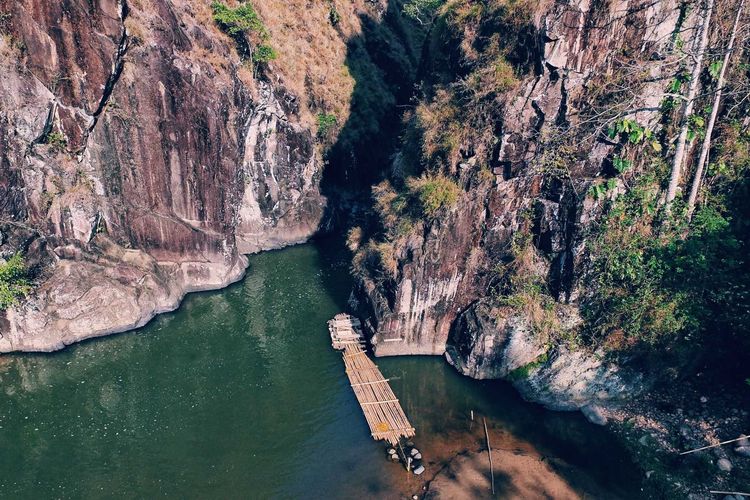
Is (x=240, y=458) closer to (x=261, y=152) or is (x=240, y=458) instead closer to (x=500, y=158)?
(x=500, y=158)

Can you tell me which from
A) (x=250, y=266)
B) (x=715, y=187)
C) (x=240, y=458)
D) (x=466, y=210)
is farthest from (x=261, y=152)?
(x=715, y=187)

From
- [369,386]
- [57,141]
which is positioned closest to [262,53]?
[57,141]

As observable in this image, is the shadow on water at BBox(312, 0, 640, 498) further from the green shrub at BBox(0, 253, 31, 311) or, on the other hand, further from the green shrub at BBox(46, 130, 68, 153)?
Answer: the green shrub at BBox(46, 130, 68, 153)

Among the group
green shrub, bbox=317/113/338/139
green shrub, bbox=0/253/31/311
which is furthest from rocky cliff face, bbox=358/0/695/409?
green shrub, bbox=0/253/31/311

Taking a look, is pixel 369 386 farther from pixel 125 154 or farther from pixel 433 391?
pixel 125 154

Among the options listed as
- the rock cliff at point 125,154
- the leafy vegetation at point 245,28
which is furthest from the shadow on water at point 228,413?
the leafy vegetation at point 245,28
